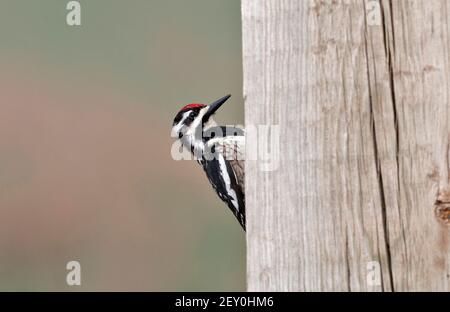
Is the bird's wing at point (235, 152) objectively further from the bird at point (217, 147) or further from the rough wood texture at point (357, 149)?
the rough wood texture at point (357, 149)

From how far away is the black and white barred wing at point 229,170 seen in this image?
4480 mm

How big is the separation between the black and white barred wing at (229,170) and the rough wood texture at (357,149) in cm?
274

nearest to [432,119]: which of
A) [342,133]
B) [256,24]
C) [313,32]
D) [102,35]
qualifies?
[342,133]

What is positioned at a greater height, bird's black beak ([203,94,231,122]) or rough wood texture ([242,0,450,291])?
bird's black beak ([203,94,231,122])

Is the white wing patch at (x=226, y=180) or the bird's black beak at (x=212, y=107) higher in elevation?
the bird's black beak at (x=212, y=107)

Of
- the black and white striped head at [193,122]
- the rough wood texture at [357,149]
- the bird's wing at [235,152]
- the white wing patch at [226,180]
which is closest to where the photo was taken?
the rough wood texture at [357,149]

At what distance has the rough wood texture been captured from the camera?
5.11 feet

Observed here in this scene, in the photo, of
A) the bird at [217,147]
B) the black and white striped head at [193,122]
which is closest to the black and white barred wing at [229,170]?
the bird at [217,147]

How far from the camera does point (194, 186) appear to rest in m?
5.44

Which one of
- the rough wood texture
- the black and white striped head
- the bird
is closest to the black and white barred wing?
the bird

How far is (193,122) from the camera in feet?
16.2

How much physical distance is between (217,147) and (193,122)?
0.28 metres

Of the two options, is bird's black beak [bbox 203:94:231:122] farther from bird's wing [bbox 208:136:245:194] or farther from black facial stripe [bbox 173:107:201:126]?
bird's wing [bbox 208:136:245:194]

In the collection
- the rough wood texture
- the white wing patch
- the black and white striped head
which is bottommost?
the rough wood texture
